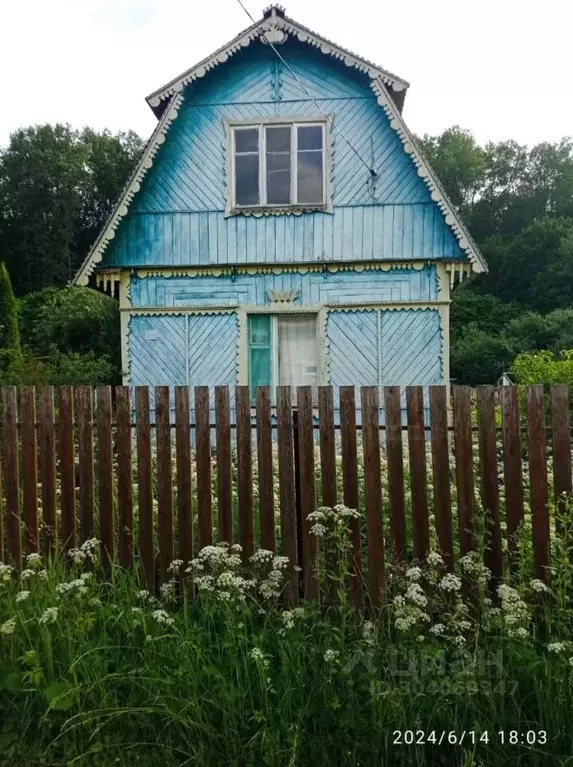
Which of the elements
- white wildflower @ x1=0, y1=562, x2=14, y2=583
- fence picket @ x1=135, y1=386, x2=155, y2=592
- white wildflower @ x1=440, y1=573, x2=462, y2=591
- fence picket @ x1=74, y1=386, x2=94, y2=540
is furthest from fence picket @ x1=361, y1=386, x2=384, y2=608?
white wildflower @ x1=0, y1=562, x2=14, y2=583

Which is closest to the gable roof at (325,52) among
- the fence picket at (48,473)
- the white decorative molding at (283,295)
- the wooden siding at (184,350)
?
the wooden siding at (184,350)

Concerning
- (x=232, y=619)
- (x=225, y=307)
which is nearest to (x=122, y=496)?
(x=232, y=619)

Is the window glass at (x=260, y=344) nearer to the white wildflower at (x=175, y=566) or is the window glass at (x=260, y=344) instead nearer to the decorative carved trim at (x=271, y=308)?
the decorative carved trim at (x=271, y=308)

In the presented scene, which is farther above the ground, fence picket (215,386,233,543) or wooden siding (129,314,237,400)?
wooden siding (129,314,237,400)

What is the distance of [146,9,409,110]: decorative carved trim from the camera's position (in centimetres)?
1066

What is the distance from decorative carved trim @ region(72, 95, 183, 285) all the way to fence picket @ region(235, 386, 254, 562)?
26.3 feet

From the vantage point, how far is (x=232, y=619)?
3.23 metres

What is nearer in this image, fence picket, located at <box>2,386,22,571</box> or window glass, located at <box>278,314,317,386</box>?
fence picket, located at <box>2,386,22,571</box>

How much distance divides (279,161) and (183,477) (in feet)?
29.3

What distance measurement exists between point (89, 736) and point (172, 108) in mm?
10585

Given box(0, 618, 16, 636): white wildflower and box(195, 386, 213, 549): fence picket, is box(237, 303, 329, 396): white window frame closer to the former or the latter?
box(195, 386, 213, 549): fence picket

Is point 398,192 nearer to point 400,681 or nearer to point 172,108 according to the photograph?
point 172,108

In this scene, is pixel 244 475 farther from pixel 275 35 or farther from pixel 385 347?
pixel 275 35
